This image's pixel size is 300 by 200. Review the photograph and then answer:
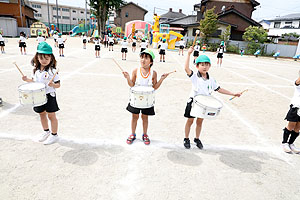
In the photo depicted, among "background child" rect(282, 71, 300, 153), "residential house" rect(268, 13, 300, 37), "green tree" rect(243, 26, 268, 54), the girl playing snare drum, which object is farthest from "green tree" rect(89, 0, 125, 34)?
"residential house" rect(268, 13, 300, 37)

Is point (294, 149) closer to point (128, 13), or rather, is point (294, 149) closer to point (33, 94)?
point (33, 94)

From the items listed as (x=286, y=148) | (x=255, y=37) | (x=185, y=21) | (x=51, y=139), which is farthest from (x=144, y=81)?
(x=185, y=21)

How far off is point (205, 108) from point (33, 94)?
8.20ft

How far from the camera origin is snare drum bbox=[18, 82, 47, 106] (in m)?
2.86

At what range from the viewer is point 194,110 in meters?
2.98

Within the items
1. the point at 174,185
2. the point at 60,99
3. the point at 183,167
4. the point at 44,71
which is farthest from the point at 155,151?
the point at 60,99

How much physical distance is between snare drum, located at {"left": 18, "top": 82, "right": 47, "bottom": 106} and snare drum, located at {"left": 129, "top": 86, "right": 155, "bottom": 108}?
4.42 feet

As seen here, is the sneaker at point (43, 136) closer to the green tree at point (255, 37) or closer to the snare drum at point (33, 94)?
the snare drum at point (33, 94)

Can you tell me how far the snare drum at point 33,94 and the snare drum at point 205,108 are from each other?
2.29 meters

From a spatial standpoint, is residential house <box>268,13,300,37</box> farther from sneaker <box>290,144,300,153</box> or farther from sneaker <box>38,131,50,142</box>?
sneaker <box>38,131,50,142</box>

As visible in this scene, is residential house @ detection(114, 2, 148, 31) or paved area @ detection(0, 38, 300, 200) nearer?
paved area @ detection(0, 38, 300, 200)

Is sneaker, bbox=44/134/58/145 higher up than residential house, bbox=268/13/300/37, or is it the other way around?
residential house, bbox=268/13/300/37

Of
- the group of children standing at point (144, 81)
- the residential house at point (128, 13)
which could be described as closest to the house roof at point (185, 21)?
the residential house at point (128, 13)

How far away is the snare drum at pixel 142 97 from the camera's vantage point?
2.92 m
